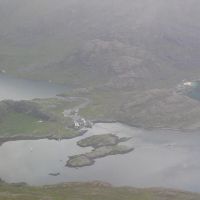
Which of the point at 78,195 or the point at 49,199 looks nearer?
the point at 49,199

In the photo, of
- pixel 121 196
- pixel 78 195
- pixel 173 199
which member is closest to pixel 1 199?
pixel 78 195

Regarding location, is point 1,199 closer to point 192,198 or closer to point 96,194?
point 96,194

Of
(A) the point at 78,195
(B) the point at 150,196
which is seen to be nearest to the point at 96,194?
(A) the point at 78,195

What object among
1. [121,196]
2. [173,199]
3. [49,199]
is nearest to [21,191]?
[49,199]

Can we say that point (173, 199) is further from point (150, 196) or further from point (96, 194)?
point (96, 194)

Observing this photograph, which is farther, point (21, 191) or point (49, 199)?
point (21, 191)

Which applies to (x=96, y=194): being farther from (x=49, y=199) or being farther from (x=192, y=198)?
(x=192, y=198)

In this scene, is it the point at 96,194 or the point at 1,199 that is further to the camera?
the point at 96,194
